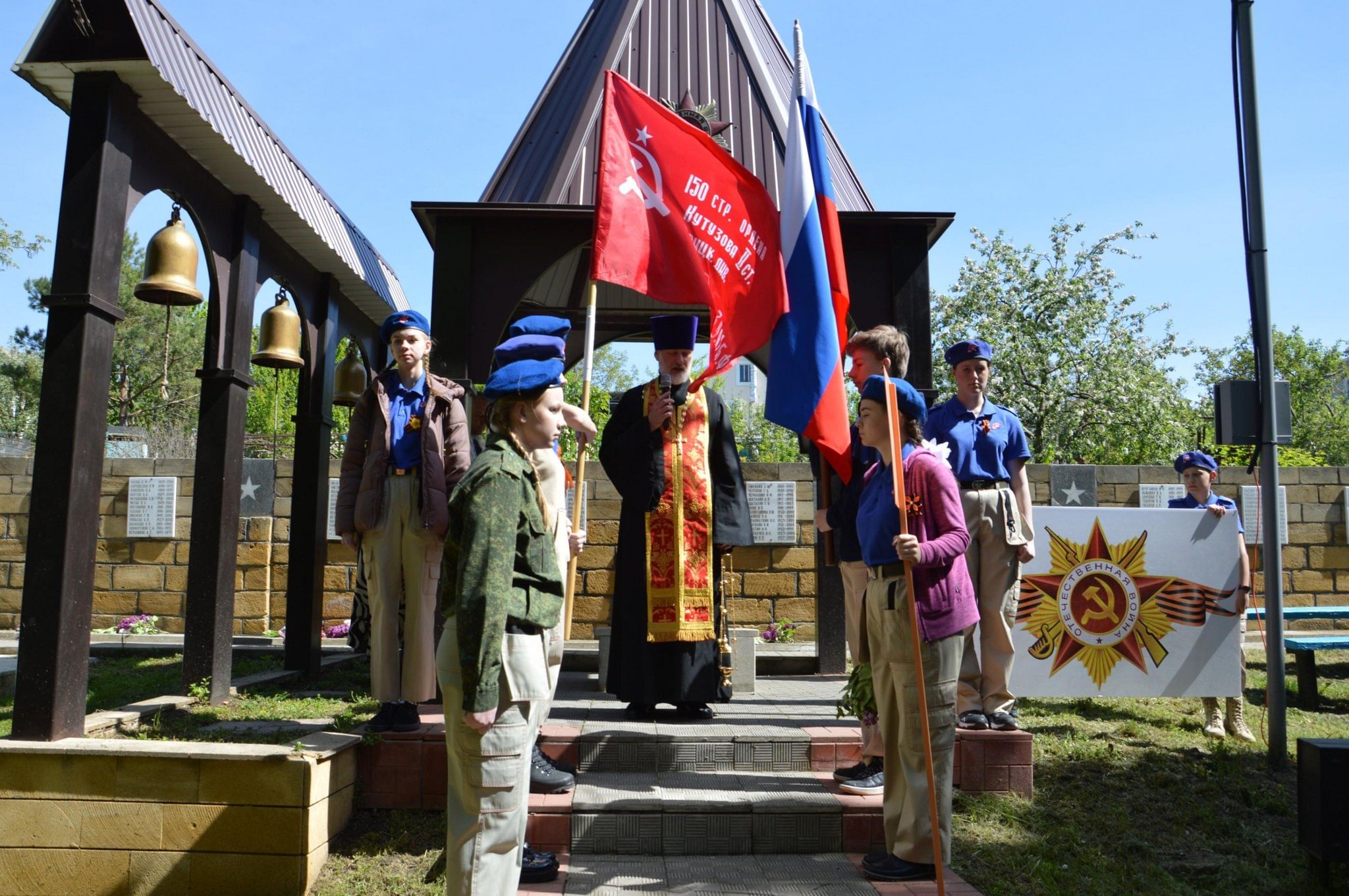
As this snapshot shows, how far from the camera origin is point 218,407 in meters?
5.96

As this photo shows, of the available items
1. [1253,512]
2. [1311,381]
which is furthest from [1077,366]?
[1311,381]

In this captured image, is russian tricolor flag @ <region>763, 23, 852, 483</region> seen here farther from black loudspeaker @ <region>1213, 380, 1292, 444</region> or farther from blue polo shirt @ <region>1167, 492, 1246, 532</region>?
blue polo shirt @ <region>1167, 492, 1246, 532</region>

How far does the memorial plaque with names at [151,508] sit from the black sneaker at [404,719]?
279 inches

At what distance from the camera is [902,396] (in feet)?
12.5

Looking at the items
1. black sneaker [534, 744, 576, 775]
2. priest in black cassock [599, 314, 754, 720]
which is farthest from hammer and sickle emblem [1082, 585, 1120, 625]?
black sneaker [534, 744, 576, 775]

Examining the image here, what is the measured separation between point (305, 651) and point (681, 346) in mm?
3806

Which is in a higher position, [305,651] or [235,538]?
[235,538]

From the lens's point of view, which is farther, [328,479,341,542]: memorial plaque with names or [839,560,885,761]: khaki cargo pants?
[328,479,341,542]: memorial plaque with names

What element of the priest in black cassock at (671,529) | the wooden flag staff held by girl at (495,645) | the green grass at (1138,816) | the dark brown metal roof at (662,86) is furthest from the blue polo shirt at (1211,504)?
the wooden flag staff held by girl at (495,645)

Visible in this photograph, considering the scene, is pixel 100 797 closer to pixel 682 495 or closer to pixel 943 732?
pixel 682 495

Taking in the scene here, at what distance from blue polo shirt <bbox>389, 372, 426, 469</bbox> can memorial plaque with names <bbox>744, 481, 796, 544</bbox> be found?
5.64 meters

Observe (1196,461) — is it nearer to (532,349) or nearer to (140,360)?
(532,349)

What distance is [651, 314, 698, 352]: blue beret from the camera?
5.06 meters

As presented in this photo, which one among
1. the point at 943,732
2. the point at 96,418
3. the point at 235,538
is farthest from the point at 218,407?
the point at 943,732
